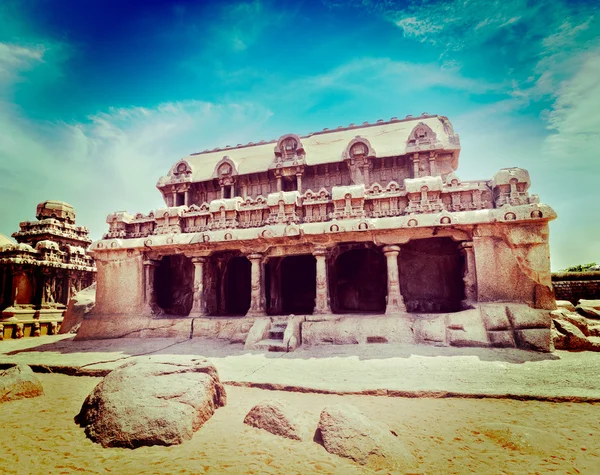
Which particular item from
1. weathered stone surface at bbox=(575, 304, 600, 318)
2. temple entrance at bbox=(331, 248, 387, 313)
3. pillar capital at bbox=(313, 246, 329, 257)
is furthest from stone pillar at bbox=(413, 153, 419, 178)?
weathered stone surface at bbox=(575, 304, 600, 318)

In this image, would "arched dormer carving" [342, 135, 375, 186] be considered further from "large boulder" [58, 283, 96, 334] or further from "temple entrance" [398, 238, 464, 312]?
"large boulder" [58, 283, 96, 334]

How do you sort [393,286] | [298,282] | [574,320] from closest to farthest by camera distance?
1. [574,320]
2. [393,286]
3. [298,282]

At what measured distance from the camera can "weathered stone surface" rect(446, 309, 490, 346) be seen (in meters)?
8.07

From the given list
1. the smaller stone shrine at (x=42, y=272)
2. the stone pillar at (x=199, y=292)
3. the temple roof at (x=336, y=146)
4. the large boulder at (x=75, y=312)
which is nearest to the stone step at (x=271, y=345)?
the stone pillar at (x=199, y=292)

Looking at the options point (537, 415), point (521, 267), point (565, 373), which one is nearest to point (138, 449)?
point (537, 415)

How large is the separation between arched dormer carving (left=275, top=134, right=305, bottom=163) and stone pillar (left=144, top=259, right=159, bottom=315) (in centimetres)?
676

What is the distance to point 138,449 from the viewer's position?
382cm

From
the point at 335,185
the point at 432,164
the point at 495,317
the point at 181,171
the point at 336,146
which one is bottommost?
the point at 495,317

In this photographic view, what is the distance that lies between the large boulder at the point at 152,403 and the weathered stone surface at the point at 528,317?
22.7 ft

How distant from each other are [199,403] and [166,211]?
8463mm

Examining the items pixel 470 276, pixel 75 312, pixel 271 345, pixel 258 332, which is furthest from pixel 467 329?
pixel 75 312

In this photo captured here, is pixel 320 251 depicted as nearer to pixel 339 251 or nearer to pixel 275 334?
pixel 339 251

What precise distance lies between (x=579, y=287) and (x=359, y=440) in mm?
19227

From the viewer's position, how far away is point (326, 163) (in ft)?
47.8
